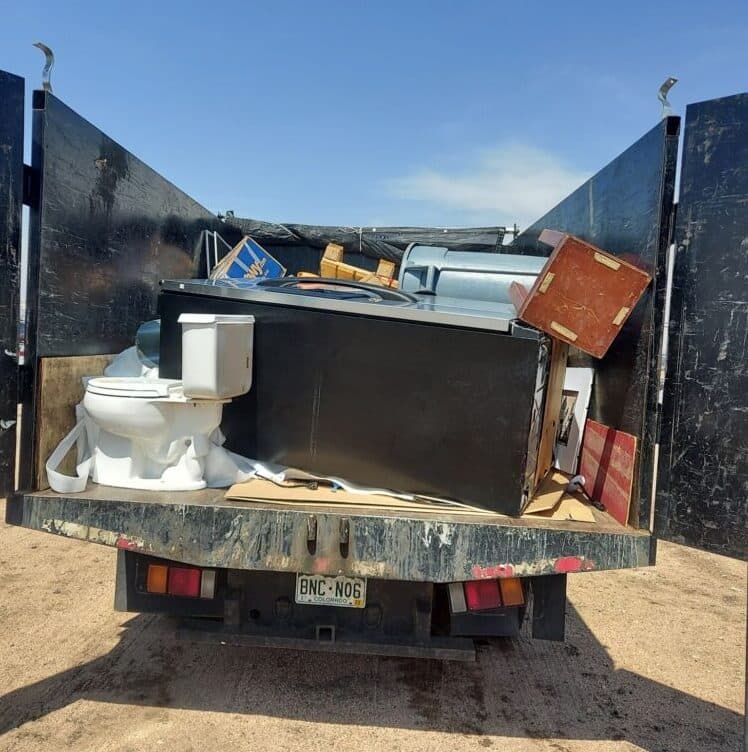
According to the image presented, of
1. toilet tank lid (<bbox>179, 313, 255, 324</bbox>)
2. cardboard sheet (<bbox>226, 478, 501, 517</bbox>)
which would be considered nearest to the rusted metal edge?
cardboard sheet (<bbox>226, 478, 501, 517</bbox>)

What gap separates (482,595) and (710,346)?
3.98 feet

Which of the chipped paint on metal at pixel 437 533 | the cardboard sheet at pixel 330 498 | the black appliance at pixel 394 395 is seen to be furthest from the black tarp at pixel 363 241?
the chipped paint on metal at pixel 437 533

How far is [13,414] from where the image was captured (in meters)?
2.24

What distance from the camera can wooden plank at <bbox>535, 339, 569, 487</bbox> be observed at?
2.64 metres

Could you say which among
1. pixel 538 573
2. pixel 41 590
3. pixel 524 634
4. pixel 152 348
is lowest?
pixel 41 590

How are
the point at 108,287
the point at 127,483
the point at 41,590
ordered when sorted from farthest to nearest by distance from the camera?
the point at 41,590 → the point at 108,287 → the point at 127,483

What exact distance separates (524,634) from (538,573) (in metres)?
0.48

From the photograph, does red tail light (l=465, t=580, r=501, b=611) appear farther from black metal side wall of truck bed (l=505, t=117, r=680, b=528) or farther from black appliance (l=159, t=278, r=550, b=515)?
black metal side wall of truck bed (l=505, t=117, r=680, b=528)

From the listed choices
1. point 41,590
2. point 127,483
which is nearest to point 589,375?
point 127,483

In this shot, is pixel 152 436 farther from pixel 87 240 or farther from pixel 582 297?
pixel 582 297

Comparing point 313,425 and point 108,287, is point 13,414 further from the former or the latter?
point 313,425

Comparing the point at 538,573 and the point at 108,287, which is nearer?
the point at 538,573

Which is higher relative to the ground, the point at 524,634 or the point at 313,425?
the point at 313,425

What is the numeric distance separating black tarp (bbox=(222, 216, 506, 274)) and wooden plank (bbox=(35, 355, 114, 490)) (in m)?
3.19
